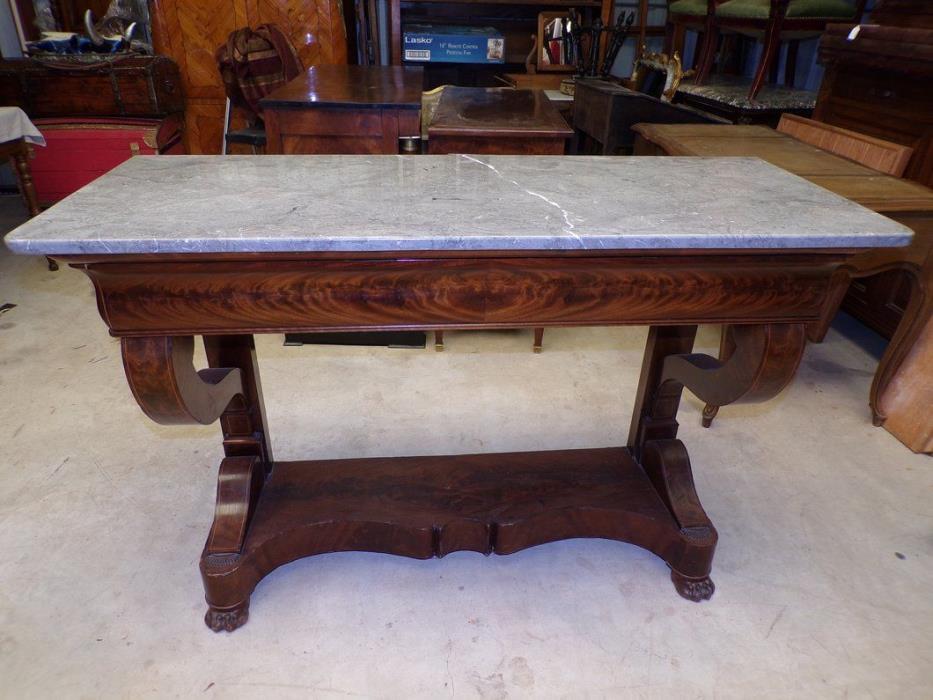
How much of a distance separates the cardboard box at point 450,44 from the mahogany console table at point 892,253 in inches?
91.9

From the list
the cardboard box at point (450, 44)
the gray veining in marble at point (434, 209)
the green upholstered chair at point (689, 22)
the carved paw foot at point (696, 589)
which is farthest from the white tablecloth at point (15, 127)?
the green upholstered chair at point (689, 22)

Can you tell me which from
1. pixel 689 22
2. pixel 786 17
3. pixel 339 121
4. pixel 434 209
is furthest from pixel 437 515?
pixel 689 22

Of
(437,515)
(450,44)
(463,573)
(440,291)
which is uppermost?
(450,44)

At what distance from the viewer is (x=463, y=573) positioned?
143 cm

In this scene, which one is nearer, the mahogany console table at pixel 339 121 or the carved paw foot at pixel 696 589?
the carved paw foot at pixel 696 589

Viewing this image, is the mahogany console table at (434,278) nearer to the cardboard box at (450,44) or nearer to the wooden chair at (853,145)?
the wooden chair at (853,145)

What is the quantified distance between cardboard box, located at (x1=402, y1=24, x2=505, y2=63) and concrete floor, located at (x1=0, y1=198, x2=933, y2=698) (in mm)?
2796

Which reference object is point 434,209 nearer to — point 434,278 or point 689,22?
point 434,278

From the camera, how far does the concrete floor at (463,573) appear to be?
1202 millimetres

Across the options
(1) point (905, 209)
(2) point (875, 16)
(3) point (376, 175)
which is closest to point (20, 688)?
(3) point (376, 175)

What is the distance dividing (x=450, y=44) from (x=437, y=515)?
359cm

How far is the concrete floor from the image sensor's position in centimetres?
120

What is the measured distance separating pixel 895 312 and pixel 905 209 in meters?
0.82

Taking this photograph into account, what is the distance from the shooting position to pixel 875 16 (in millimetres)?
2287
